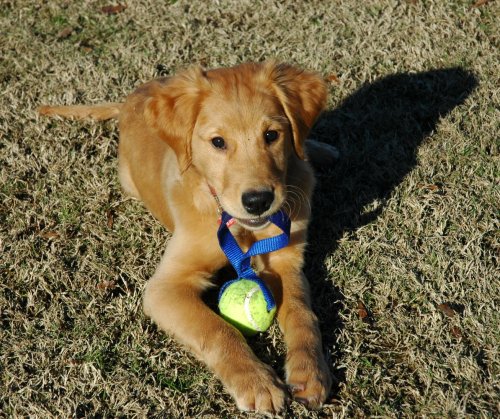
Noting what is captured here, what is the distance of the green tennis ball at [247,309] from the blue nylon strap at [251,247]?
0.11 metres

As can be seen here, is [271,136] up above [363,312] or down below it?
above

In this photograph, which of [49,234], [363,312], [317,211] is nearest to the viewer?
[363,312]

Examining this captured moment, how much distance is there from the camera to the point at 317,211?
14.7 feet

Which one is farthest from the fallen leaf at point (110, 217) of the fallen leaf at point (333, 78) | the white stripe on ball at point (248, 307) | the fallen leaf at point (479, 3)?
the fallen leaf at point (479, 3)

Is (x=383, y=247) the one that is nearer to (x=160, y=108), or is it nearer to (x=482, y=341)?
(x=482, y=341)

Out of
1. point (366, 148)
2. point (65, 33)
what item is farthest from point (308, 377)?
point (65, 33)

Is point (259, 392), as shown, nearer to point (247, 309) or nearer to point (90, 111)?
point (247, 309)

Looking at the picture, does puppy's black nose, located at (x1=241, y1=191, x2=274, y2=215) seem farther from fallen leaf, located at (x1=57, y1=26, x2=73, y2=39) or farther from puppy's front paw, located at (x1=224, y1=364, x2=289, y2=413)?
fallen leaf, located at (x1=57, y1=26, x2=73, y2=39)

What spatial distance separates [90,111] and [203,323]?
8.01ft

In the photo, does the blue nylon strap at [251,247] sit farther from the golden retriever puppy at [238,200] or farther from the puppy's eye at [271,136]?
the puppy's eye at [271,136]

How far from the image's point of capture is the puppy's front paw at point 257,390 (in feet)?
9.68

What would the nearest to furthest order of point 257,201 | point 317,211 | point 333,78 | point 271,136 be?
1. point 257,201
2. point 271,136
3. point 317,211
4. point 333,78

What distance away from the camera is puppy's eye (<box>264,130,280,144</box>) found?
3.51 m

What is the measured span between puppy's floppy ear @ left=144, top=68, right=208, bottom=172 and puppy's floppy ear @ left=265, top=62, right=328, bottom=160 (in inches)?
15.0
